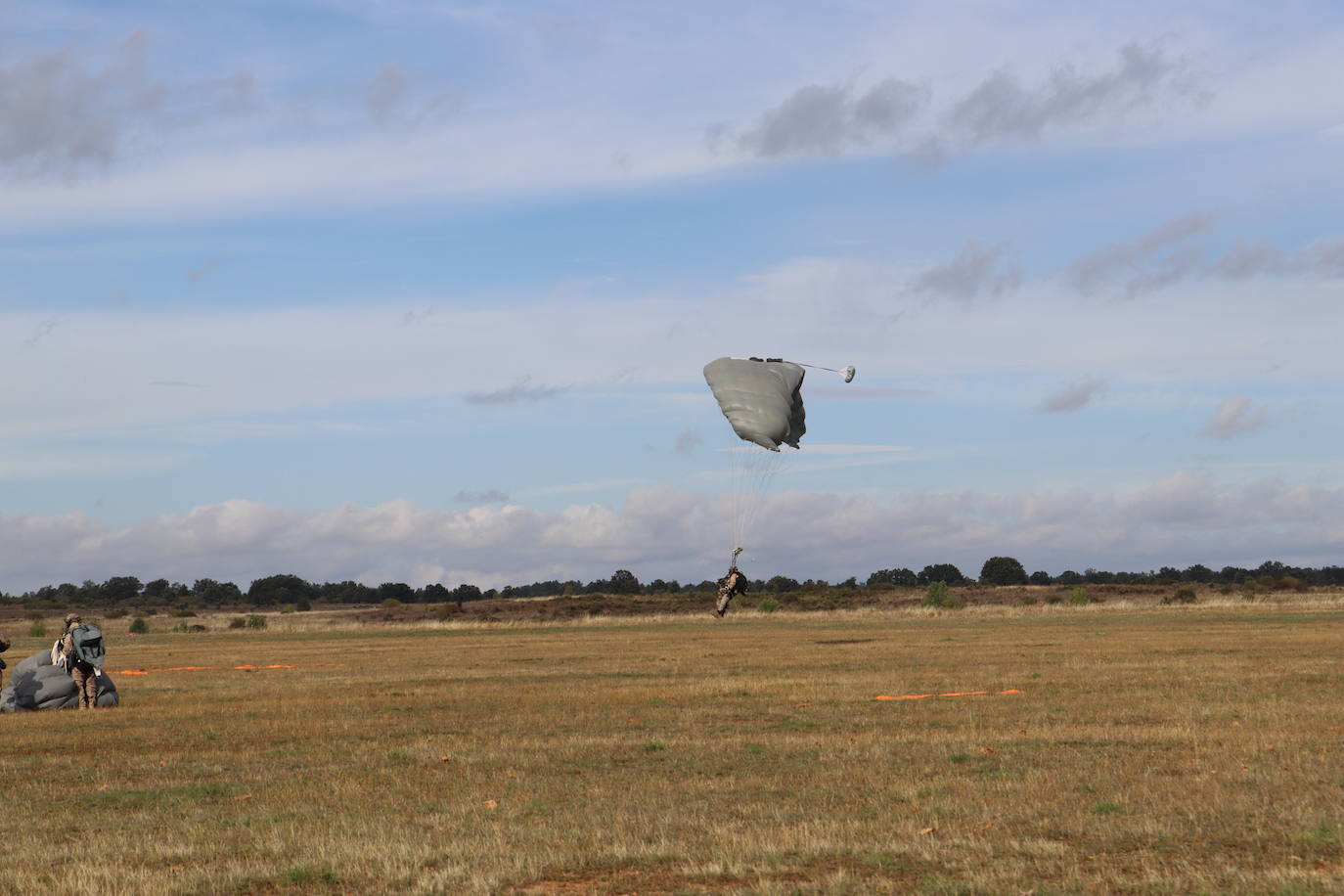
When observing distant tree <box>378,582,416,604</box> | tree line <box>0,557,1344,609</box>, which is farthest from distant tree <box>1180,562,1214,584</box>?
distant tree <box>378,582,416,604</box>

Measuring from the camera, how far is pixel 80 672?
97.7 feet

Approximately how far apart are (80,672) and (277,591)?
165 metres

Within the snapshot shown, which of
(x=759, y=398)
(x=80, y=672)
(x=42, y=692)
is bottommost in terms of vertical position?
(x=42, y=692)

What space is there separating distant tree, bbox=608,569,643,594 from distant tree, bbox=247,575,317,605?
4280 cm

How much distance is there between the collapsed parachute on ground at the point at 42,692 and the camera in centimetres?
2992

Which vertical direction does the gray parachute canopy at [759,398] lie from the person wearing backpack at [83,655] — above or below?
above

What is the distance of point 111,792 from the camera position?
1791cm

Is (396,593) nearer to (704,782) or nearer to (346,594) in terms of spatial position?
(346,594)

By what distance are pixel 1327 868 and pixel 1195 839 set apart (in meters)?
1.46

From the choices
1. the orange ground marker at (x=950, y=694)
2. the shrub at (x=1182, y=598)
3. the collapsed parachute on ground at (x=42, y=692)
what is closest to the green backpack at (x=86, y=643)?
the collapsed parachute on ground at (x=42, y=692)

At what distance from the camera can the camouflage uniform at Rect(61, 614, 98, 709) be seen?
29562mm

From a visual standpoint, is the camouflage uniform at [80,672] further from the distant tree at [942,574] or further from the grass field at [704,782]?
the distant tree at [942,574]

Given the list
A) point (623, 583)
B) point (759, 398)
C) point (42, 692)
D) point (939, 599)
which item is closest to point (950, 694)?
point (759, 398)

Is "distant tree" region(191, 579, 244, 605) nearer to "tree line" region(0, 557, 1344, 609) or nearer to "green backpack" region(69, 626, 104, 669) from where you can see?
"tree line" region(0, 557, 1344, 609)
